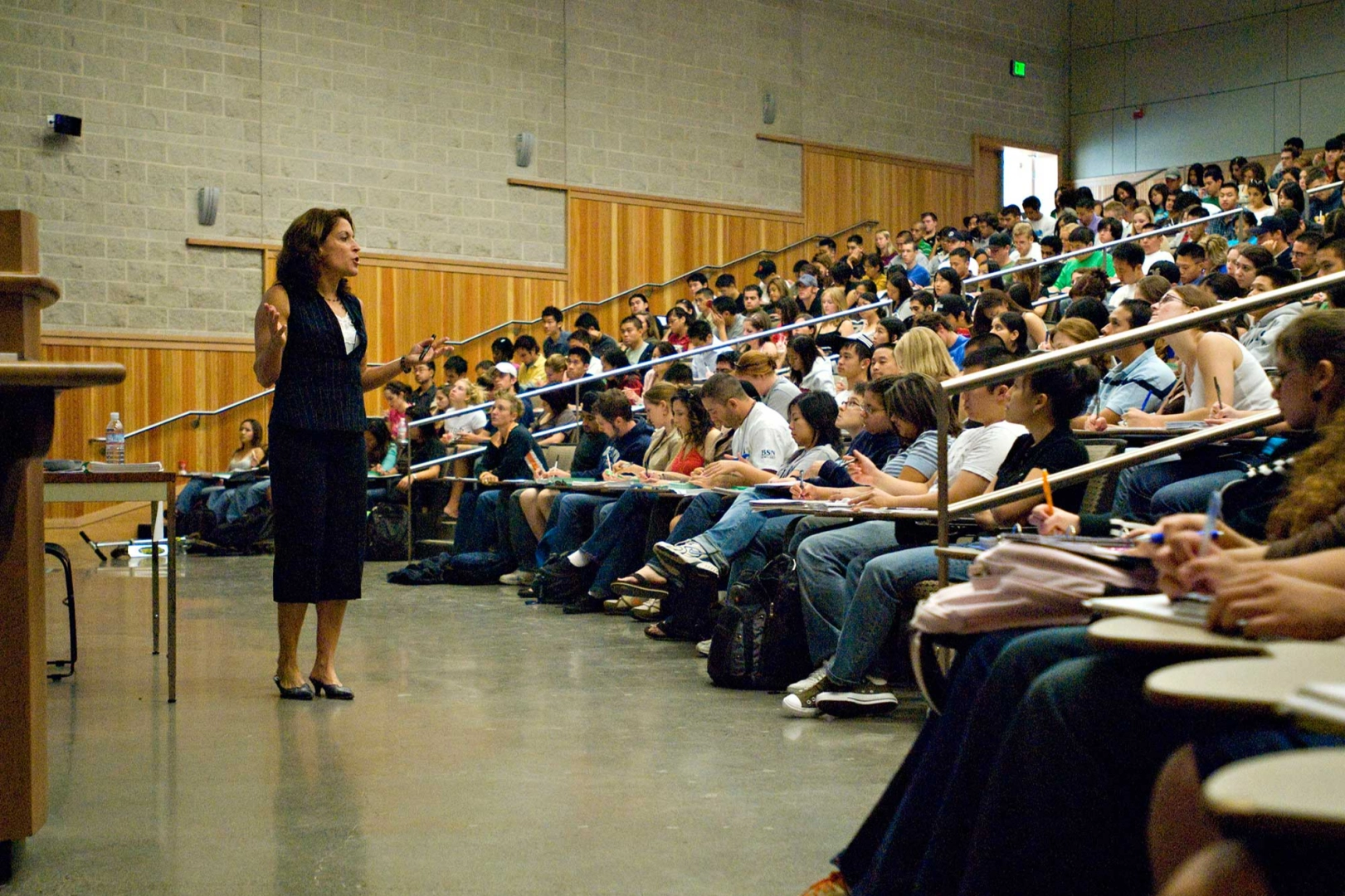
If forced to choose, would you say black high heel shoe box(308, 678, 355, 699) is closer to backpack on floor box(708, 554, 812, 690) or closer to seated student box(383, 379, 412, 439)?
backpack on floor box(708, 554, 812, 690)

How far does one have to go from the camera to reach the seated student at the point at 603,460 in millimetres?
6887

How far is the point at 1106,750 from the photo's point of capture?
1.58m

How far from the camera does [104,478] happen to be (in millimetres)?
3998

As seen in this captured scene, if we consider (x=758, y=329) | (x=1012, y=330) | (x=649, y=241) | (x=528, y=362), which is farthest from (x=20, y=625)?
(x=649, y=241)

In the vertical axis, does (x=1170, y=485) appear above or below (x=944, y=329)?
below

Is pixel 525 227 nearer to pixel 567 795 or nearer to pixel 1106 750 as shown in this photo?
pixel 567 795

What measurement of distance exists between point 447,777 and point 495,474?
4.74 metres

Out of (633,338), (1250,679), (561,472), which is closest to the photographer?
(1250,679)

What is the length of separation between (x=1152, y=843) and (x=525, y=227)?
1251 centimetres

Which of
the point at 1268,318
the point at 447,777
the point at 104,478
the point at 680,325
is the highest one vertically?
the point at 680,325

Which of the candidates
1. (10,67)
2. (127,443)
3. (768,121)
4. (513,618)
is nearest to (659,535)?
(513,618)

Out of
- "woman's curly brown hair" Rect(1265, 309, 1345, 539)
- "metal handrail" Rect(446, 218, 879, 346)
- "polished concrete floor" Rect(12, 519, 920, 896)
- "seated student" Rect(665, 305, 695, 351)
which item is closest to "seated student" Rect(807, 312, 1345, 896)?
"woman's curly brown hair" Rect(1265, 309, 1345, 539)

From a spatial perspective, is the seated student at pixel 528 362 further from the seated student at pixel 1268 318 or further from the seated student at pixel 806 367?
the seated student at pixel 1268 318

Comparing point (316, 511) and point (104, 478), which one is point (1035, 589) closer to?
point (316, 511)
